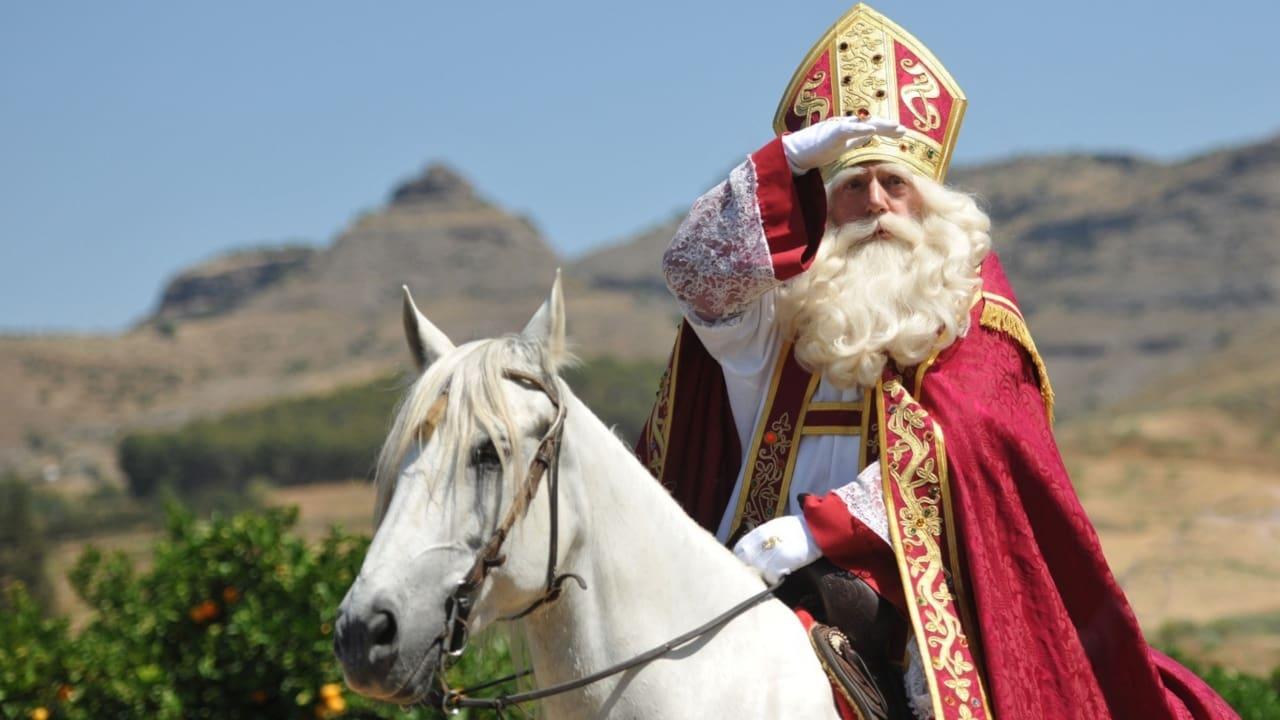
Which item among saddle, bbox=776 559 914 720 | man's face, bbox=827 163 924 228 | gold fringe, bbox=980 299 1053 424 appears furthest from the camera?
man's face, bbox=827 163 924 228

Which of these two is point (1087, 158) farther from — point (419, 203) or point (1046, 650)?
point (1046, 650)

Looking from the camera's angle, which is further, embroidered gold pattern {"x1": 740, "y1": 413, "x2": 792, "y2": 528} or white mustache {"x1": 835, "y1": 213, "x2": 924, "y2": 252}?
white mustache {"x1": 835, "y1": 213, "x2": 924, "y2": 252}

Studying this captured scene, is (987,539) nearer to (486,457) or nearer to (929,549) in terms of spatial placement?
(929,549)

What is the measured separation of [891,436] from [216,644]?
436 cm

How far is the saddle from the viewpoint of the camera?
333 centimetres

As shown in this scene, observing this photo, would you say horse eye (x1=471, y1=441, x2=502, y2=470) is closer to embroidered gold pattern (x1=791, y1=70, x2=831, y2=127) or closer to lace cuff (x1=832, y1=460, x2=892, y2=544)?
lace cuff (x1=832, y1=460, x2=892, y2=544)

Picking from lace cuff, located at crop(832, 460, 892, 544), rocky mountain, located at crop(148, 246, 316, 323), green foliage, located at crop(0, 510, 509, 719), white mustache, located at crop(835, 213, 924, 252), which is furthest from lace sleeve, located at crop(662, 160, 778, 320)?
rocky mountain, located at crop(148, 246, 316, 323)

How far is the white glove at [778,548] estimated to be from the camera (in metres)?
3.44

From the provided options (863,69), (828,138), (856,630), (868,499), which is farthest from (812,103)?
(856,630)

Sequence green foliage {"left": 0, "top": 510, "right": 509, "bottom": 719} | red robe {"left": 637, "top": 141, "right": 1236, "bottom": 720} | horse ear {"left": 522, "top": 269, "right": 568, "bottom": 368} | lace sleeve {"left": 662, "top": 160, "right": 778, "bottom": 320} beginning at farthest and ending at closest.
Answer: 1. green foliage {"left": 0, "top": 510, "right": 509, "bottom": 719}
2. lace sleeve {"left": 662, "top": 160, "right": 778, "bottom": 320}
3. red robe {"left": 637, "top": 141, "right": 1236, "bottom": 720}
4. horse ear {"left": 522, "top": 269, "right": 568, "bottom": 368}

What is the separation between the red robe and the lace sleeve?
0.14 ft

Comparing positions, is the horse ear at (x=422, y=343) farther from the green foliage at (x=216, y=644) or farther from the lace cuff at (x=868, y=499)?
the green foliage at (x=216, y=644)

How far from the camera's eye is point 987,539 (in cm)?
351

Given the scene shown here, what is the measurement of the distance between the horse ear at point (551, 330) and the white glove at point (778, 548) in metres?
0.84
